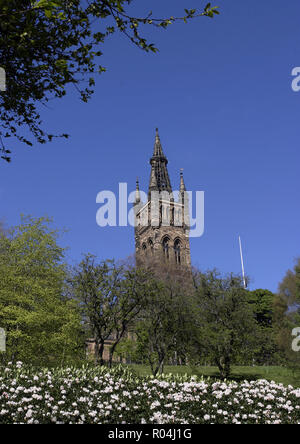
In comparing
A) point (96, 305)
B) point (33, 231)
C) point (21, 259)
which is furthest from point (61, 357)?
point (33, 231)

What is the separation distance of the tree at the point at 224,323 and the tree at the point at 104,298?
6893mm

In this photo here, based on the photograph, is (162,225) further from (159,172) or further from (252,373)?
(252,373)

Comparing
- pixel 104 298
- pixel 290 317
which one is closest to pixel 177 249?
pixel 290 317

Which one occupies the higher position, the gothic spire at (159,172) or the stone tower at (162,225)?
the gothic spire at (159,172)

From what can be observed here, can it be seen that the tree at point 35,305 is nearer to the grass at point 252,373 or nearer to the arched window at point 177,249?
the grass at point 252,373

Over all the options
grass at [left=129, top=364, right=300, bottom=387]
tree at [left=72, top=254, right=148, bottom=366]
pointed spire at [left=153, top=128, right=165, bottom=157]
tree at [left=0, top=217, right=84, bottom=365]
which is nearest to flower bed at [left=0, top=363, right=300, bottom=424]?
tree at [left=0, top=217, right=84, bottom=365]

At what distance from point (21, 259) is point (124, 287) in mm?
5775

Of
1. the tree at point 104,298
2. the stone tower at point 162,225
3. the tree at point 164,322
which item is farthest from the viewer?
the stone tower at point 162,225

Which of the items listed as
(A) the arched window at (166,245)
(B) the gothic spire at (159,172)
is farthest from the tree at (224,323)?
(B) the gothic spire at (159,172)

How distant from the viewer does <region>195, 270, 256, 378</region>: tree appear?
23.3 meters

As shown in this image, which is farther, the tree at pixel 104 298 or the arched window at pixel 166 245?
the arched window at pixel 166 245

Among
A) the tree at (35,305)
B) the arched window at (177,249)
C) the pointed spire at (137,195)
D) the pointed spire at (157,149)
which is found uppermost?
the pointed spire at (157,149)

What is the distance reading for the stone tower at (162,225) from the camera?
7150 cm

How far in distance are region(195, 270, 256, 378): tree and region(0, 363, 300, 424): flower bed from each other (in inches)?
481
